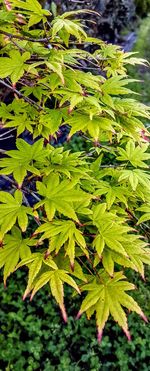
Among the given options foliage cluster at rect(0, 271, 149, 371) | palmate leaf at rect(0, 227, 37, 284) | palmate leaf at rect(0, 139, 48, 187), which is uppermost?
palmate leaf at rect(0, 139, 48, 187)

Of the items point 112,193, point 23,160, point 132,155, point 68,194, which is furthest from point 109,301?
point 132,155

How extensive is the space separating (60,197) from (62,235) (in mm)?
Answer: 138

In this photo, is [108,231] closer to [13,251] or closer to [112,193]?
[112,193]

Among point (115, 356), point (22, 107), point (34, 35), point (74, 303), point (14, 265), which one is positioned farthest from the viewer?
point (74, 303)

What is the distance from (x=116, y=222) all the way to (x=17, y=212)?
369mm

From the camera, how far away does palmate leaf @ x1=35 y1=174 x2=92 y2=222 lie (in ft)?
4.44

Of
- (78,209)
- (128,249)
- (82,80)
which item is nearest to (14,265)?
(78,209)

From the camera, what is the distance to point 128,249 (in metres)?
1.40

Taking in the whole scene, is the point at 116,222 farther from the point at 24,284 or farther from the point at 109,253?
the point at 24,284

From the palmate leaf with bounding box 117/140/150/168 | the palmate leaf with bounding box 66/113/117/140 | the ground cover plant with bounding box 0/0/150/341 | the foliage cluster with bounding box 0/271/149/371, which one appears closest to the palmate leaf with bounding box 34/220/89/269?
the ground cover plant with bounding box 0/0/150/341

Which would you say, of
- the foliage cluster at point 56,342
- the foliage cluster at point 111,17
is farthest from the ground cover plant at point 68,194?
the foliage cluster at point 111,17

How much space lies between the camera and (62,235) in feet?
4.47

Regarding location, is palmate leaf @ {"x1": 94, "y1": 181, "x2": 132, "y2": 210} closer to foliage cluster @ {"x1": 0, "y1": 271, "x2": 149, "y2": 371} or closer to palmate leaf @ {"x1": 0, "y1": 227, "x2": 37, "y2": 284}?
palmate leaf @ {"x1": 0, "y1": 227, "x2": 37, "y2": 284}

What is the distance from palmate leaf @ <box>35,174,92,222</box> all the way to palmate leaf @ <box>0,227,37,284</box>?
16 centimetres
